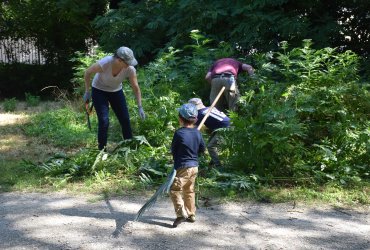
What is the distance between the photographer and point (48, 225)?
4648 millimetres

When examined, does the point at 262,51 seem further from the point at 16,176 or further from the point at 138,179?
the point at 16,176

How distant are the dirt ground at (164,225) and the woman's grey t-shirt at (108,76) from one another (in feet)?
5.05

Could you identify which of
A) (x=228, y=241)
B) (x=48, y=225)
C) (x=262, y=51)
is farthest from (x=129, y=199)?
(x=262, y=51)

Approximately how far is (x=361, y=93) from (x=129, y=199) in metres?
3.30

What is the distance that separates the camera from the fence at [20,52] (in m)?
15.5

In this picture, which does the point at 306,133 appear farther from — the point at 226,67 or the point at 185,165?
the point at 185,165

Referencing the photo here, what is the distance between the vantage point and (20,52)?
51.5 feet

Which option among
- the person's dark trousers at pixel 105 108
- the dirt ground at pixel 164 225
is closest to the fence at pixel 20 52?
the person's dark trousers at pixel 105 108

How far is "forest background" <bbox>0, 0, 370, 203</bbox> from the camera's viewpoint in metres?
5.85

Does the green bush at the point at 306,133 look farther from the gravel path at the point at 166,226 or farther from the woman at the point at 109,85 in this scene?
the woman at the point at 109,85

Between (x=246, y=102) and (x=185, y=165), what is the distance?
2301mm

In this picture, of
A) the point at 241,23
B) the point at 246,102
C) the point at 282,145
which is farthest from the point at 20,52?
the point at 282,145

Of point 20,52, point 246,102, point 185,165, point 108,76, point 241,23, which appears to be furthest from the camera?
point 20,52

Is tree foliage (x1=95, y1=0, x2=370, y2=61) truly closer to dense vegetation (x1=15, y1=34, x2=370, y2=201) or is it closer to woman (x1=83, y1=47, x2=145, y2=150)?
dense vegetation (x1=15, y1=34, x2=370, y2=201)
